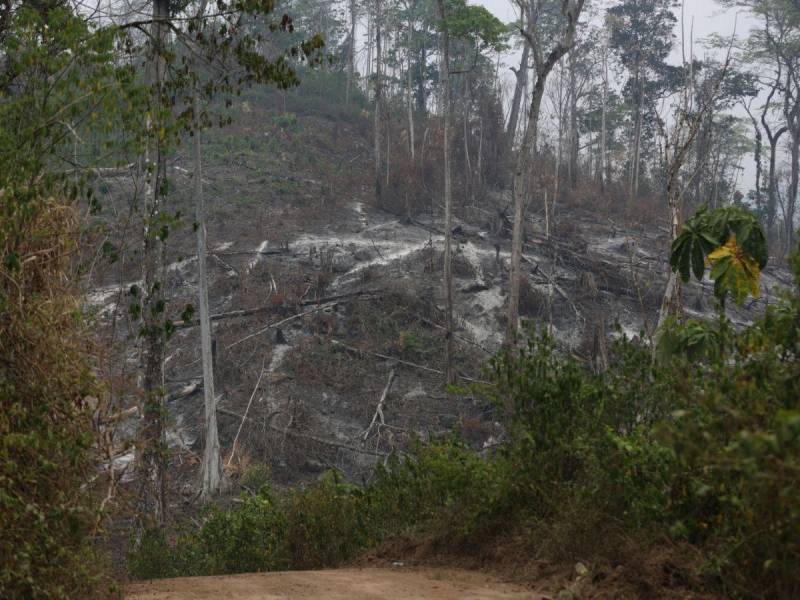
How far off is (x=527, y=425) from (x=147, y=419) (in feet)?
31.1

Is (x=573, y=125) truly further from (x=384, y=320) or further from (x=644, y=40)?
(x=384, y=320)

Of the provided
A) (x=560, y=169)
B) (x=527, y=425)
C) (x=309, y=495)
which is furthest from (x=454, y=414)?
(x=560, y=169)

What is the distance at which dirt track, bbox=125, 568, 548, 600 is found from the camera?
238 inches

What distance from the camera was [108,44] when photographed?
717 cm

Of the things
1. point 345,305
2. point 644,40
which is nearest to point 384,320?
point 345,305

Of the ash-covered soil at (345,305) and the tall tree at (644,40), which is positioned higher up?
the tall tree at (644,40)

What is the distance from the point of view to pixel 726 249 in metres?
9.70

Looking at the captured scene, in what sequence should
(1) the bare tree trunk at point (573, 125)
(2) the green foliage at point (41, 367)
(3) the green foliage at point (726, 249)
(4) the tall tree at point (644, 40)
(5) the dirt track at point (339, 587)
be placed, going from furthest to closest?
(4) the tall tree at point (644, 40)
(1) the bare tree trunk at point (573, 125)
(3) the green foliage at point (726, 249)
(5) the dirt track at point (339, 587)
(2) the green foliage at point (41, 367)

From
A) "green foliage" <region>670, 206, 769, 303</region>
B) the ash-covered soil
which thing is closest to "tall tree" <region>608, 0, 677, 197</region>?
the ash-covered soil

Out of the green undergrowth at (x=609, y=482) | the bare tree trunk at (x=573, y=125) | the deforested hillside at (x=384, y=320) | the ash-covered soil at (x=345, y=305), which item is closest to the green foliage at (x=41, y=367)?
the deforested hillside at (x=384, y=320)

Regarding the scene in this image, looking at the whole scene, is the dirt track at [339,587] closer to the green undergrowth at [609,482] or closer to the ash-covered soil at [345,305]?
the green undergrowth at [609,482]

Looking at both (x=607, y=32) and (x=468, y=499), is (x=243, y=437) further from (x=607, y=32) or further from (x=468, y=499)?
(x=607, y=32)

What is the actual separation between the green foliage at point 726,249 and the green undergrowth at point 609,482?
0.81 m

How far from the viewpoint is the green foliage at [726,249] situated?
9.52 meters
